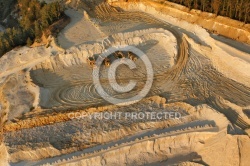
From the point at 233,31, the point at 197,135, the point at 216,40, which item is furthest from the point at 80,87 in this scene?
the point at 233,31

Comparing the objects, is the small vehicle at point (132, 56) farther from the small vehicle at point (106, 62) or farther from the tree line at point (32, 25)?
the tree line at point (32, 25)

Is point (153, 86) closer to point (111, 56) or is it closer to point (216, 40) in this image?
point (111, 56)

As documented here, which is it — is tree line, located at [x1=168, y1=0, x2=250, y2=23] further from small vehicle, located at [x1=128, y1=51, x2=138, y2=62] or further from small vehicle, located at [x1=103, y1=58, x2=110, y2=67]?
small vehicle, located at [x1=103, y1=58, x2=110, y2=67]

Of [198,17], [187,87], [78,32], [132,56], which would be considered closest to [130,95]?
[187,87]

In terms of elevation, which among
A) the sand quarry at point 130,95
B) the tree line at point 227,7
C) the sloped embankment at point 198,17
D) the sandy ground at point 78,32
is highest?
the tree line at point 227,7

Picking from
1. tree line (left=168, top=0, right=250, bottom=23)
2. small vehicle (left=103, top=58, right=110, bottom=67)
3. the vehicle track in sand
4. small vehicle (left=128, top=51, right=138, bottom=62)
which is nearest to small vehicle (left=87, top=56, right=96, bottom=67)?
small vehicle (left=103, top=58, right=110, bottom=67)

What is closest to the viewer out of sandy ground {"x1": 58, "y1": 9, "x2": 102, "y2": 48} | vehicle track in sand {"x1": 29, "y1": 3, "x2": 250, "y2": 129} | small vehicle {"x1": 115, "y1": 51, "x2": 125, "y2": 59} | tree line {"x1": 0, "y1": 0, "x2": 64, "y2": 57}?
vehicle track in sand {"x1": 29, "y1": 3, "x2": 250, "y2": 129}

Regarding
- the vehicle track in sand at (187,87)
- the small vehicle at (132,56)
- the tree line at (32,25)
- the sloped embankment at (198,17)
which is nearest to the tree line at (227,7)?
the sloped embankment at (198,17)
